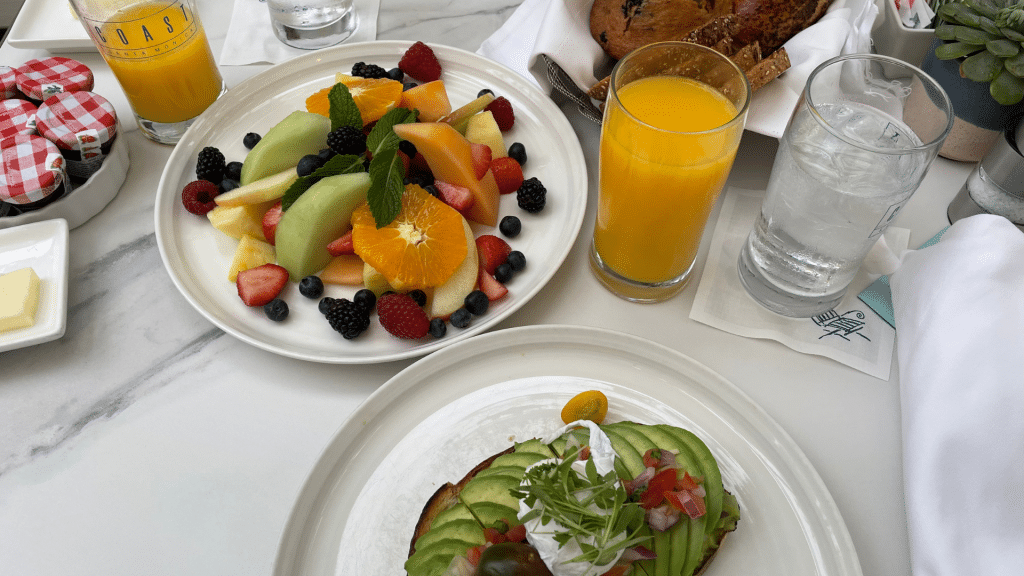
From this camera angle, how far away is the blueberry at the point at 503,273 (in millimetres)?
1188

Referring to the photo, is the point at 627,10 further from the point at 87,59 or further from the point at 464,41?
the point at 87,59

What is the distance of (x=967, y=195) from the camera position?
1.24 m

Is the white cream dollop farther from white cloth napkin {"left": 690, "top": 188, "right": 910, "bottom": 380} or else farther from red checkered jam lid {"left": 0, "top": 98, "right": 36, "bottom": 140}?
red checkered jam lid {"left": 0, "top": 98, "right": 36, "bottom": 140}

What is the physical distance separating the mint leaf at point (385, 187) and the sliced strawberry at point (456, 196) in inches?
3.6

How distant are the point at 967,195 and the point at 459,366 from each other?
1024mm

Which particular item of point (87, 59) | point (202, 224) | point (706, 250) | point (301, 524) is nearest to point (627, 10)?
point (706, 250)

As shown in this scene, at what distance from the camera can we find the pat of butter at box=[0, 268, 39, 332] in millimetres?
1098

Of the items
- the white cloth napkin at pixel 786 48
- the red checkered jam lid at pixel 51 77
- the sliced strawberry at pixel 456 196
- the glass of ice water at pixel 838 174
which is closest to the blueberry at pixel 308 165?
the sliced strawberry at pixel 456 196

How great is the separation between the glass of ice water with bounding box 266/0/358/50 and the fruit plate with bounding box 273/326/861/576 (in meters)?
1.04

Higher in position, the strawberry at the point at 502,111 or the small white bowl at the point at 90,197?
the strawberry at the point at 502,111

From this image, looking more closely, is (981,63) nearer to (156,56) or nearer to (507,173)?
(507,173)

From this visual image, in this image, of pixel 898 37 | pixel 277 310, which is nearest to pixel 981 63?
pixel 898 37

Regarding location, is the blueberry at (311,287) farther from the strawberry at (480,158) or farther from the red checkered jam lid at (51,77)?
the red checkered jam lid at (51,77)

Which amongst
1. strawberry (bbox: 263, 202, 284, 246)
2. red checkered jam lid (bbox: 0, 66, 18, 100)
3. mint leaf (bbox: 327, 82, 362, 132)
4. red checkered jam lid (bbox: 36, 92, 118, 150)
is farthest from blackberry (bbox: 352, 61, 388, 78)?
red checkered jam lid (bbox: 0, 66, 18, 100)
